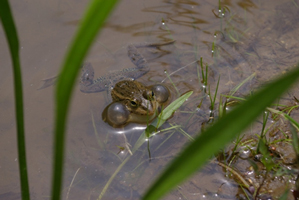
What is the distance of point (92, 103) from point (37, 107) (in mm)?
628

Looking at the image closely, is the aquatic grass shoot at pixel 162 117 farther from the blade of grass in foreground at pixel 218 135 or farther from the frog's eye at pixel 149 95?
the blade of grass in foreground at pixel 218 135

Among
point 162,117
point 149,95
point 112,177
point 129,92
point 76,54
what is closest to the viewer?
point 76,54

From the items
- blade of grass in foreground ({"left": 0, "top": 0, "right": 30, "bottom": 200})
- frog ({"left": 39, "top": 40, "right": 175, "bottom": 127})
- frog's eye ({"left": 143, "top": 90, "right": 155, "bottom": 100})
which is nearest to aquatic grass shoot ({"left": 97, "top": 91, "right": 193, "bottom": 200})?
frog ({"left": 39, "top": 40, "right": 175, "bottom": 127})

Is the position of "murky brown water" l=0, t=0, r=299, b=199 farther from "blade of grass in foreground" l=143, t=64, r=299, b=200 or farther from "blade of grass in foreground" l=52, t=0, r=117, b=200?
"blade of grass in foreground" l=52, t=0, r=117, b=200

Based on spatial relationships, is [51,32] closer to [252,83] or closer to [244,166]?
[252,83]

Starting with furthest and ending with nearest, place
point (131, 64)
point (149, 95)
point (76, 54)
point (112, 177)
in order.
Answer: point (131, 64)
point (149, 95)
point (112, 177)
point (76, 54)

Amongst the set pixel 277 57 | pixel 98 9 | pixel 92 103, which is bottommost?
pixel 92 103

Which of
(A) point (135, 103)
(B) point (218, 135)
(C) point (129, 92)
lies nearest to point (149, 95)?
(A) point (135, 103)

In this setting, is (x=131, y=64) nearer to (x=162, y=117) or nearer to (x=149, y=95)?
(x=149, y=95)

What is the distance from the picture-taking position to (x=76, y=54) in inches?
35.4

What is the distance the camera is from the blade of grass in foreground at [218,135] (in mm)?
903

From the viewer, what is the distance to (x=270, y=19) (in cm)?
427

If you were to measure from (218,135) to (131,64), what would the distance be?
10.2 ft

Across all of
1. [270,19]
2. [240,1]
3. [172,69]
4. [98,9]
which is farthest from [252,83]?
[98,9]
